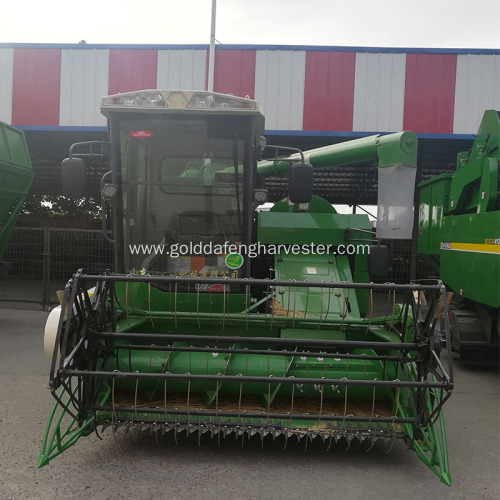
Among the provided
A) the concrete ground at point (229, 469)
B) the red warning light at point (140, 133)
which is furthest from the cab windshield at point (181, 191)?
the concrete ground at point (229, 469)

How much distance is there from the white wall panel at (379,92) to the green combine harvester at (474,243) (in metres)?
2.59

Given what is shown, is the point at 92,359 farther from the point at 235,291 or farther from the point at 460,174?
the point at 460,174

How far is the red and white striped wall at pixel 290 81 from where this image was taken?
9195mm

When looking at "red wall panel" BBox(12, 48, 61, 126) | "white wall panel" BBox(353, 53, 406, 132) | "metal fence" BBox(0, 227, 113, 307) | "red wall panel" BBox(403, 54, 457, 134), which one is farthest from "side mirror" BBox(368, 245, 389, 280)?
A: "red wall panel" BBox(12, 48, 61, 126)

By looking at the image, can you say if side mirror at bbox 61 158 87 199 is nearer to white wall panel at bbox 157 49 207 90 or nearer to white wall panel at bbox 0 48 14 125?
white wall panel at bbox 157 49 207 90

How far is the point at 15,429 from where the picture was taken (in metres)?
3.85

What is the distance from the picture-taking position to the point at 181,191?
4238mm

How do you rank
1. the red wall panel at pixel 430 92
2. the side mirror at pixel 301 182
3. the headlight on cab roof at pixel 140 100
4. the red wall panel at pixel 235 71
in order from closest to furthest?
the headlight on cab roof at pixel 140 100 < the side mirror at pixel 301 182 < the red wall panel at pixel 430 92 < the red wall panel at pixel 235 71

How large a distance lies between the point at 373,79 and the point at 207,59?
333 centimetres

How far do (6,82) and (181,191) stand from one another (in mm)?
7679

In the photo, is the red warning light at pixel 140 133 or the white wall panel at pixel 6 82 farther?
the white wall panel at pixel 6 82

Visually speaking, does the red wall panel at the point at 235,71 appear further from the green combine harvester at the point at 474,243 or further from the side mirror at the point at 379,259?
the side mirror at the point at 379,259

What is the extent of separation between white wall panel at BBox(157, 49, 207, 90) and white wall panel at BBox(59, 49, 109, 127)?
1112mm

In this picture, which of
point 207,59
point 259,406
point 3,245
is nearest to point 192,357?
point 259,406
